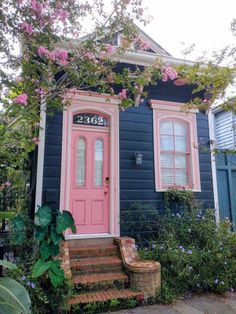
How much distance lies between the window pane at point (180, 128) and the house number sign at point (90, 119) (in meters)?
1.65

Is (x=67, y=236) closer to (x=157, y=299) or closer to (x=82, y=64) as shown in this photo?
(x=157, y=299)

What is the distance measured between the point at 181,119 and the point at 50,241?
3.80 m

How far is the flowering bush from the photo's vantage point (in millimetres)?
3873

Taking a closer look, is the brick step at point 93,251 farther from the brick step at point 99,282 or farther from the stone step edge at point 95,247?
the brick step at point 99,282

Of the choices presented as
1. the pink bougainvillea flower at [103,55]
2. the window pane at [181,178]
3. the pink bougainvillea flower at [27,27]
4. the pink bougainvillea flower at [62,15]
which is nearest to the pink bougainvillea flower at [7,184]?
the pink bougainvillea flower at [27,27]

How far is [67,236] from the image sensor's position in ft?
14.4

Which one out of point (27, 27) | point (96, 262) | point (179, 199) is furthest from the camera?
point (179, 199)

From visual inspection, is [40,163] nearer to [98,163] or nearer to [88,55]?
[98,163]

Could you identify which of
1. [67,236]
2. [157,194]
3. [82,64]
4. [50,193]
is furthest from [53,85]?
[157,194]

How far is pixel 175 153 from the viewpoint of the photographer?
5547 mm

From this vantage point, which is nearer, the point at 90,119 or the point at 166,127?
the point at 90,119

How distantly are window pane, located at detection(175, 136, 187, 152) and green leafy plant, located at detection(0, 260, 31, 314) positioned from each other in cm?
418

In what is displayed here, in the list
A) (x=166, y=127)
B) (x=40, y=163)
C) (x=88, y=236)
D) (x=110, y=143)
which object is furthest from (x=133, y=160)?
(x=40, y=163)

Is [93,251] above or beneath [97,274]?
above
